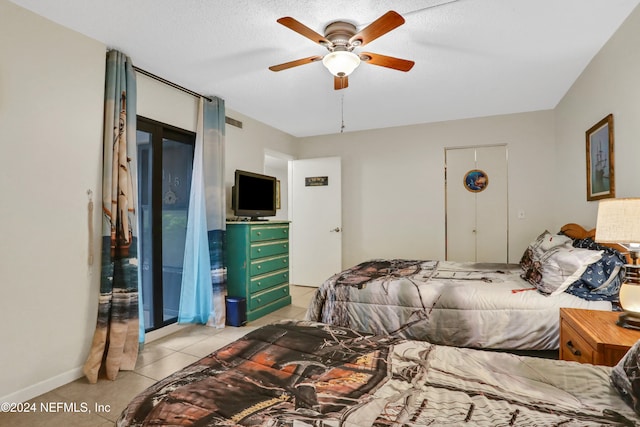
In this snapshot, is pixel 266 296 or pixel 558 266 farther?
pixel 266 296

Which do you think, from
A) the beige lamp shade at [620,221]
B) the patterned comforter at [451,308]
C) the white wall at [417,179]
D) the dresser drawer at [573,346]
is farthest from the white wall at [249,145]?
the beige lamp shade at [620,221]

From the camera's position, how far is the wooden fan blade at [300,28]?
1.89 meters

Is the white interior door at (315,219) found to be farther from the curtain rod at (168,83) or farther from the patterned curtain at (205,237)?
the curtain rod at (168,83)

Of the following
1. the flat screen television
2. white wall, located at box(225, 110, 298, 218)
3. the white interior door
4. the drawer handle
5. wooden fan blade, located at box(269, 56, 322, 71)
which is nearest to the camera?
the drawer handle

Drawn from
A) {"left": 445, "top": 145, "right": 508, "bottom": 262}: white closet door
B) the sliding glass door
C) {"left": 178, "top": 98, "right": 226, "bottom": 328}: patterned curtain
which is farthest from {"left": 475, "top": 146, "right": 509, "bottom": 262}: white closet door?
the sliding glass door

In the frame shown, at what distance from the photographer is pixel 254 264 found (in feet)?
12.5

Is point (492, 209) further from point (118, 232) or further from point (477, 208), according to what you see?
point (118, 232)

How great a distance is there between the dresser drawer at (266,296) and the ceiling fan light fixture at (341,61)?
2638 millimetres

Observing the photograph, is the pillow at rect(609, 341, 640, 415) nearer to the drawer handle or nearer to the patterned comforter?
the drawer handle

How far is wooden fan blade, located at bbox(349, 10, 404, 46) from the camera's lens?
71.4 inches

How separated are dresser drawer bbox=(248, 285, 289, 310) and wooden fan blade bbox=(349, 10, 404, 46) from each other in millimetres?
2876

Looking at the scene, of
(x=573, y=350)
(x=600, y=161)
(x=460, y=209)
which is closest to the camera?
(x=573, y=350)

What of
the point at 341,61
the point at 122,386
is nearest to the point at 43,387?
the point at 122,386

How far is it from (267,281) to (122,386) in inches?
74.6
